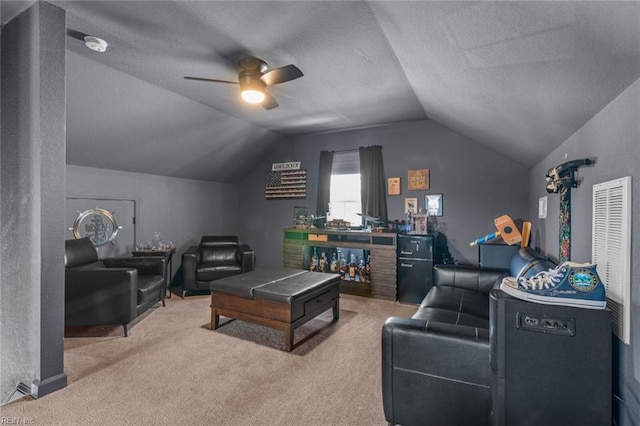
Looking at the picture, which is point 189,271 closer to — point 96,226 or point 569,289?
point 96,226

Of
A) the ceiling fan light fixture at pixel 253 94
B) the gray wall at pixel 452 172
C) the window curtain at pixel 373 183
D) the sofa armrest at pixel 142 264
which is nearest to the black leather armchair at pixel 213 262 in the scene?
the sofa armrest at pixel 142 264

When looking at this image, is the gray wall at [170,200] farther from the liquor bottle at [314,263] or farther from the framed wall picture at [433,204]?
the framed wall picture at [433,204]

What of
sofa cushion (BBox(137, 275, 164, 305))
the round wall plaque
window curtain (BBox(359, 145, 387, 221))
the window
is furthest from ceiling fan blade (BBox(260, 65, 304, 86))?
the round wall plaque

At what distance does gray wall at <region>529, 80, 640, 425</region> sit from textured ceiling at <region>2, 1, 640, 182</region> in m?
0.10

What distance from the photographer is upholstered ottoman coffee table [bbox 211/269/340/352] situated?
2955 mm

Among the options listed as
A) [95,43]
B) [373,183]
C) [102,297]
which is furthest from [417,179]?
[102,297]

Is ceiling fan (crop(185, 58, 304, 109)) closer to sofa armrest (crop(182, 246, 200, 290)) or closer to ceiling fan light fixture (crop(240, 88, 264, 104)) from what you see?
ceiling fan light fixture (crop(240, 88, 264, 104))

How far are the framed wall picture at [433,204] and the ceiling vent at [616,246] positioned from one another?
3.05m

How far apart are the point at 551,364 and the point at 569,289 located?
12.9 inches

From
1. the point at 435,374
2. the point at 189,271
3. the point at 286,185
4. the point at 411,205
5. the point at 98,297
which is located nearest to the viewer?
the point at 435,374

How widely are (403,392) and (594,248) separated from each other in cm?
140

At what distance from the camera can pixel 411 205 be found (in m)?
5.02

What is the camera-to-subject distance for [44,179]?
2215 mm

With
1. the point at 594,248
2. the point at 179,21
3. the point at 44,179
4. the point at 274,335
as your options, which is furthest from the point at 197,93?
the point at 594,248
